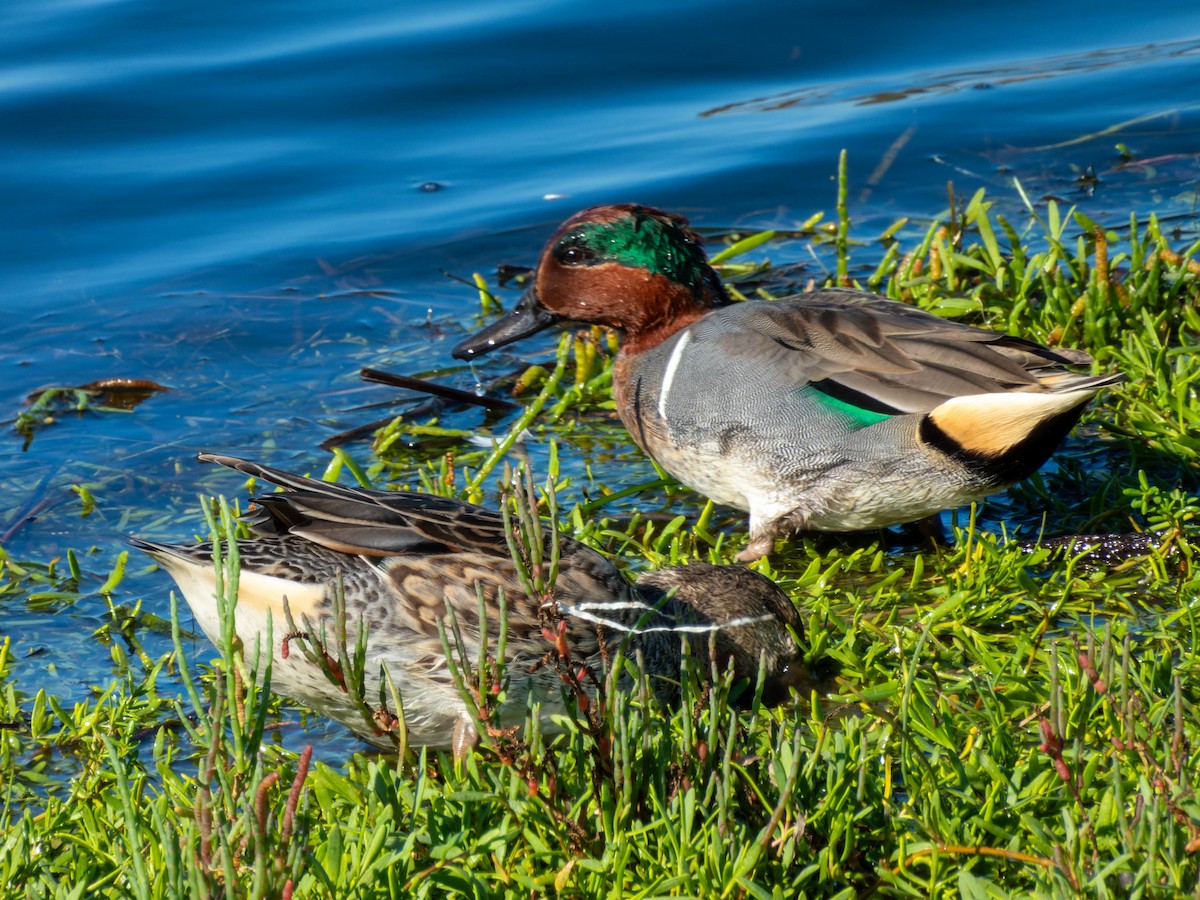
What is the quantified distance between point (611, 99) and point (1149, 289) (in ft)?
15.7

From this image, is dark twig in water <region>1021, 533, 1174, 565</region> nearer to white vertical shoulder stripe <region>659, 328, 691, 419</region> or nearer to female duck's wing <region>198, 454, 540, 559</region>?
white vertical shoulder stripe <region>659, 328, 691, 419</region>

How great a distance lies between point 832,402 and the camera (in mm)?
4473

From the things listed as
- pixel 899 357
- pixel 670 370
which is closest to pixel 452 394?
pixel 670 370

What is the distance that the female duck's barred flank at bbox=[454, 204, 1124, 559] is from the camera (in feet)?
14.0

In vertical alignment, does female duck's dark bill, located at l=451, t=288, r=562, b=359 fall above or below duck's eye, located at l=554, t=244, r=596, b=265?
below

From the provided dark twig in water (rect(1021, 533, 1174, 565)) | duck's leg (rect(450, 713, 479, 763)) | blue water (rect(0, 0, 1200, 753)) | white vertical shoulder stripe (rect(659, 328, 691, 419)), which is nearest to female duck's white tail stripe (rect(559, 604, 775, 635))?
duck's leg (rect(450, 713, 479, 763))

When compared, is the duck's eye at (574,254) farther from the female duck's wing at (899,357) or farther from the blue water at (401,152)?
the blue water at (401,152)

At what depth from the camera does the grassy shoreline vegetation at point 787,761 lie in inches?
99.1

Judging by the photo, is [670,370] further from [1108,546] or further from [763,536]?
[1108,546]

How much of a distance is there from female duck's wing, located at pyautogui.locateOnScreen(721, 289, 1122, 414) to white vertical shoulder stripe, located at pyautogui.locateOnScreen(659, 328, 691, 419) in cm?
27

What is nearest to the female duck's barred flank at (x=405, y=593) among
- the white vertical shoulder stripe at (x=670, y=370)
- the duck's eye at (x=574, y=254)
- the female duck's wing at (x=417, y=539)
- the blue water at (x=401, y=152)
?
the female duck's wing at (x=417, y=539)

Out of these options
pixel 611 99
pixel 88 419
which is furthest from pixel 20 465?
pixel 611 99

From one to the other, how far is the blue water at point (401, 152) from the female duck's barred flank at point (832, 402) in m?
1.54

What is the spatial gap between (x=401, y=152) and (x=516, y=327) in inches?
155
